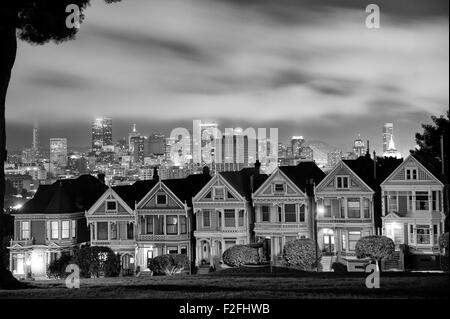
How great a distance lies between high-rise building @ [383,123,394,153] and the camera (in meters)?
34.8

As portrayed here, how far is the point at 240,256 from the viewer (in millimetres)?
34156

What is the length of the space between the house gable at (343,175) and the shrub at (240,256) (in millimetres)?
7986

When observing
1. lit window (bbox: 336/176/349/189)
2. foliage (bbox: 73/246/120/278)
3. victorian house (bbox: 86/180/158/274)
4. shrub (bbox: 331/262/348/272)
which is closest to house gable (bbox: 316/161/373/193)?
lit window (bbox: 336/176/349/189)

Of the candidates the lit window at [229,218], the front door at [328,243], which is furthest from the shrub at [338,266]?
the lit window at [229,218]

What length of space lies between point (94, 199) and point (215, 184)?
36.5ft

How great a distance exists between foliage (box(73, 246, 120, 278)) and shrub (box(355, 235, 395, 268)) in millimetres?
13333

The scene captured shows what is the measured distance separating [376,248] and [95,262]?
14833 millimetres

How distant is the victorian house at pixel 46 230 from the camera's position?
4388 centimetres

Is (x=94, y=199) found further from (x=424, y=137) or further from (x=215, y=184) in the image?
(x=424, y=137)

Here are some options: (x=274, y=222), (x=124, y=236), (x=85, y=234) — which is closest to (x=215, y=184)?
(x=274, y=222)

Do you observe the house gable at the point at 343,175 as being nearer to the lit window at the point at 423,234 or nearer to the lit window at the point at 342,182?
the lit window at the point at 342,182
